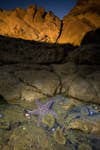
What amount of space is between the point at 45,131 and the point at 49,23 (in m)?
20.9

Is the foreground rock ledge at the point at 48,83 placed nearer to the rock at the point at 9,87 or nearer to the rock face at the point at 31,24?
the rock at the point at 9,87

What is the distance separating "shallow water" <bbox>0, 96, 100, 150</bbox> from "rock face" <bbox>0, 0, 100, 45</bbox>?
1529 centimetres

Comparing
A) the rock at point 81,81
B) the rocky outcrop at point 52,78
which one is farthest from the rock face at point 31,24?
the rock at point 81,81

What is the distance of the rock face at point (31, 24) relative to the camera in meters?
22.3

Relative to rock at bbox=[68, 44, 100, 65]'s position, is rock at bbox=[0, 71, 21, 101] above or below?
below

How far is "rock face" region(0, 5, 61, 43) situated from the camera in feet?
73.3

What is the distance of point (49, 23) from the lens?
22797 millimetres

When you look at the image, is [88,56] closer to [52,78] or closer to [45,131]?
[52,78]

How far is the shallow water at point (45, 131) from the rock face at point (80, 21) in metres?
14.3

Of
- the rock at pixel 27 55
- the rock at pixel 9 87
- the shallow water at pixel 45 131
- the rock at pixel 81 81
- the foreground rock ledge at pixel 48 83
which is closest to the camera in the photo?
the shallow water at pixel 45 131

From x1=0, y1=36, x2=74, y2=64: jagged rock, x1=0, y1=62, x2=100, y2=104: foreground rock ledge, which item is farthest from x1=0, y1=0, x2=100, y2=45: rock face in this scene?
x1=0, y1=62, x2=100, y2=104: foreground rock ledge

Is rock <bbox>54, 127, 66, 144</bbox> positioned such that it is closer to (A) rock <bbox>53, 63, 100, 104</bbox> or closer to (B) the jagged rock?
(A) rock <bbox>53, 63, 100, 104</bbox>

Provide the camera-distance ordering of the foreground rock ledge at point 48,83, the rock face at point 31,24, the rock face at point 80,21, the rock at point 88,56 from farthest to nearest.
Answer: the rock face at point 31,24
the rock face at point 80,21
the rock at point 88,56
the foreground rock ledge at point 48,83

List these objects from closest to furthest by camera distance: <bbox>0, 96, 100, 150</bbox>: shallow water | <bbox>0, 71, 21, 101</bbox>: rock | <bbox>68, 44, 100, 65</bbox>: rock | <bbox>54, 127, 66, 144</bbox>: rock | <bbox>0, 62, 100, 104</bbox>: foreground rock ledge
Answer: <bbox>0, 96, 100, 150</bbox>: shallow water, <bbox>54, 127, 66, 144</bbox>: rock, <bbox>0, 71, 21, 101</bbox>: rock, <bbox>0, 62, 100, 104</bbox>: foreground rock ledge, <bbox>68, 44, 100, 65</bbox>: rock
